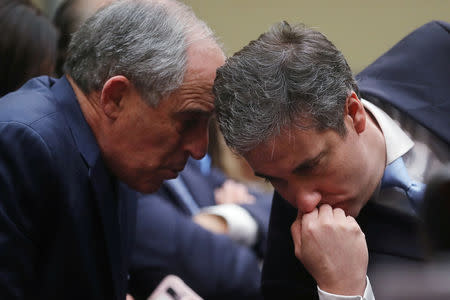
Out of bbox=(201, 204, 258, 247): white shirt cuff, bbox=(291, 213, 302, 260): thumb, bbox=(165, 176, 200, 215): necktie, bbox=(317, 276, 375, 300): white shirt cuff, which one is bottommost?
bbox=(201, 204, 258, 247): white shirt cuff

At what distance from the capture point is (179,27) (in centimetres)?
247

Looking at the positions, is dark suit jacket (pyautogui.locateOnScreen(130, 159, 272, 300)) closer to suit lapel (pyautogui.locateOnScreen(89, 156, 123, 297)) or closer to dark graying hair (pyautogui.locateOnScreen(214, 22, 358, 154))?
suit lapel (pyautogui.locateOnScreen(89, 156, 123, 297))

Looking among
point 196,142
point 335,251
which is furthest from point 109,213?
point 335,251

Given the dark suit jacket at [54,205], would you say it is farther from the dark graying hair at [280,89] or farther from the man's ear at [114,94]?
the dark graying hair at [280,89]

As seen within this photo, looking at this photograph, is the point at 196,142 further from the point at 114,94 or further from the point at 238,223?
the point at 238,223

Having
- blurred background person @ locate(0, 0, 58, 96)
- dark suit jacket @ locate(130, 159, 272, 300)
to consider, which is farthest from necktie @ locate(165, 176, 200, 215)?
blurred background person @ locate(0, 0, 58, 96)

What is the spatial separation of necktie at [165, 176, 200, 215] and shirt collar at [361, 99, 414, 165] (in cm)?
100

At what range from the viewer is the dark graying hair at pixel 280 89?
2236 millimetres

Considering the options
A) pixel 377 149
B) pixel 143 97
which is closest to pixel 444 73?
pixel 377 149

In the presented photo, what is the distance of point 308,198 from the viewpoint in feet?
7.55

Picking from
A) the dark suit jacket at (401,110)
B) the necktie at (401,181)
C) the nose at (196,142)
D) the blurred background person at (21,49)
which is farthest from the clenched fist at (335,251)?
the blurred background person at (21,49)

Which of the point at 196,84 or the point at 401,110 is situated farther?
the point at 401,110

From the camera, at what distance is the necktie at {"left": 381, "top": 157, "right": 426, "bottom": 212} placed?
2.40 metres

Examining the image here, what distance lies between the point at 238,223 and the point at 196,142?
770 mm
